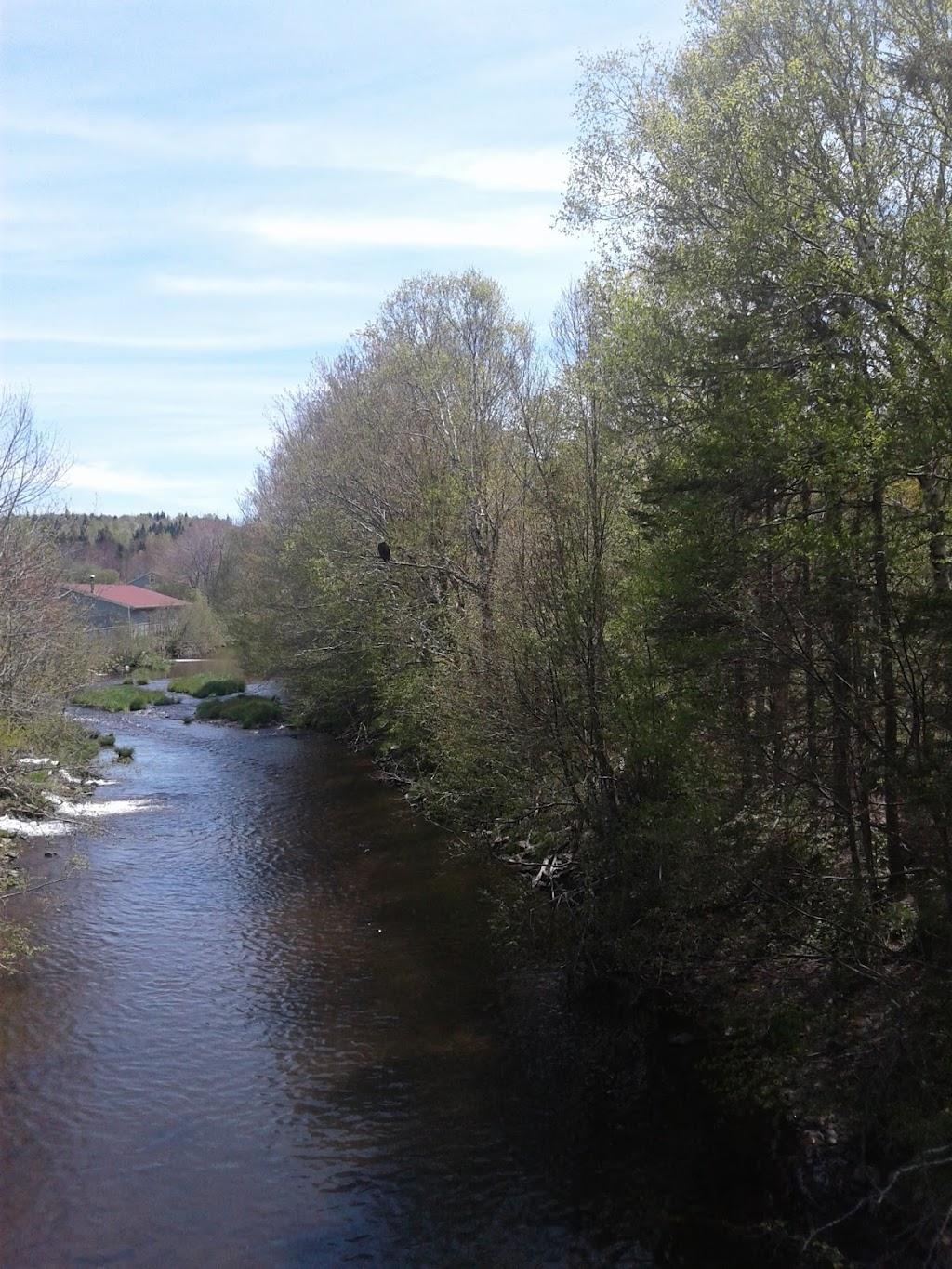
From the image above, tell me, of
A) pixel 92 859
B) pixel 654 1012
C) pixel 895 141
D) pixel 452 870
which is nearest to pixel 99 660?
pixel 92 859

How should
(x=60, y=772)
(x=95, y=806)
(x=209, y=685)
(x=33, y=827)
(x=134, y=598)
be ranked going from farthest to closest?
(x=134, y=598) < (x=209, y=685) < (x=60, y=772) < (x=95, y=806) < (x=33, y=827)

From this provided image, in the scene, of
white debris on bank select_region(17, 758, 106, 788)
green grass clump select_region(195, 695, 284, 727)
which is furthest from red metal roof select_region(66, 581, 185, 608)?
white debris on bank select_region(17, 758, 106, 788)

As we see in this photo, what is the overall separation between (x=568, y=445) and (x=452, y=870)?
27.4 ft

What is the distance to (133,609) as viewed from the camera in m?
81.3

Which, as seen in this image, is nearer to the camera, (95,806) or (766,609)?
(766,609)

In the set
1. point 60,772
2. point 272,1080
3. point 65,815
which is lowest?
point 272,1080

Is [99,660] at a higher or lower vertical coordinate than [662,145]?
lower

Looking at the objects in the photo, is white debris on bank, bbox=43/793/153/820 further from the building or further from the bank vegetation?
the building

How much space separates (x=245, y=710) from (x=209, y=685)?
27.8 ft

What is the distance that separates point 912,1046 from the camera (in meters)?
8.08

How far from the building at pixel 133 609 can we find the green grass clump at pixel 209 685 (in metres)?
10.9

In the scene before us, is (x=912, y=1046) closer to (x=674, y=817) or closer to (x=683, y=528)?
(x=674, y=817)

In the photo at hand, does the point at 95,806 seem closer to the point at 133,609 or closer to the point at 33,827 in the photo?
the point at 33,827

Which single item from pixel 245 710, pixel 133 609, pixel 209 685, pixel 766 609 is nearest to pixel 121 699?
pixel 209 685
